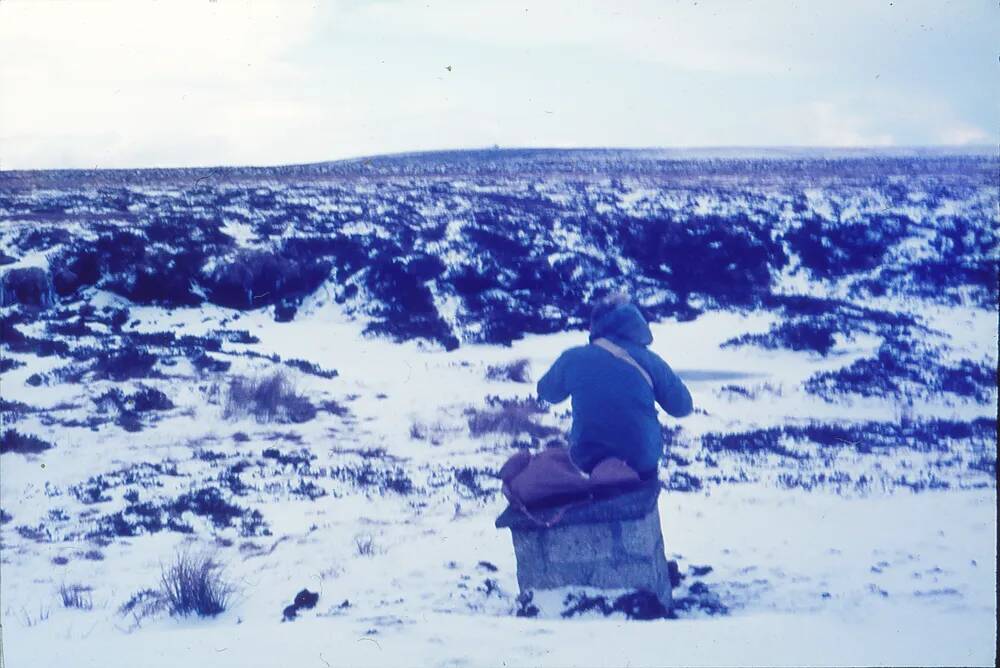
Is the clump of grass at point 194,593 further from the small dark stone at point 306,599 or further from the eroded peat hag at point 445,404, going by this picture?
the small dark stone at point 306,599

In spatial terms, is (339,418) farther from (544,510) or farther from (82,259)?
(82,259)

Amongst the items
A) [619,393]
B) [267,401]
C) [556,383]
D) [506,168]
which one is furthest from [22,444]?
[506,168]

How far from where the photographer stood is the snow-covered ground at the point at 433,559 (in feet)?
12.6

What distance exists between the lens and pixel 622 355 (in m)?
4.38

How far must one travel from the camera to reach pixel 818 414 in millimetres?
10375

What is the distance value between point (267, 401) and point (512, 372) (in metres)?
3.78

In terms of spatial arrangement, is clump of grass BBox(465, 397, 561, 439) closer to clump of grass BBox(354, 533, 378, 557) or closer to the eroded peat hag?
the eroded peat hag

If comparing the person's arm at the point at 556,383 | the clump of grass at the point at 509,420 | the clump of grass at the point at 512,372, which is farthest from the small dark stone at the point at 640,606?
the clump of grass at the point at 512,372

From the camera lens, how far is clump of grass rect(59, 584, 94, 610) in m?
4.80

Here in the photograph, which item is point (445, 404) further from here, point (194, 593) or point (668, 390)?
point (668, 390)

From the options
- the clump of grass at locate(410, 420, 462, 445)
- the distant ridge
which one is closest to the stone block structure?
the clump of grass at locate(410, 420, 462, 445)

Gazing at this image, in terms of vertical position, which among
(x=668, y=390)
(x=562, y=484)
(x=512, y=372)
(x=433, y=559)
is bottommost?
(x=433, y=559)

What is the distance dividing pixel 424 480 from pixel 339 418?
2550 millimetres

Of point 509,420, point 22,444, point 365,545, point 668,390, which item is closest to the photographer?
point 668,390
